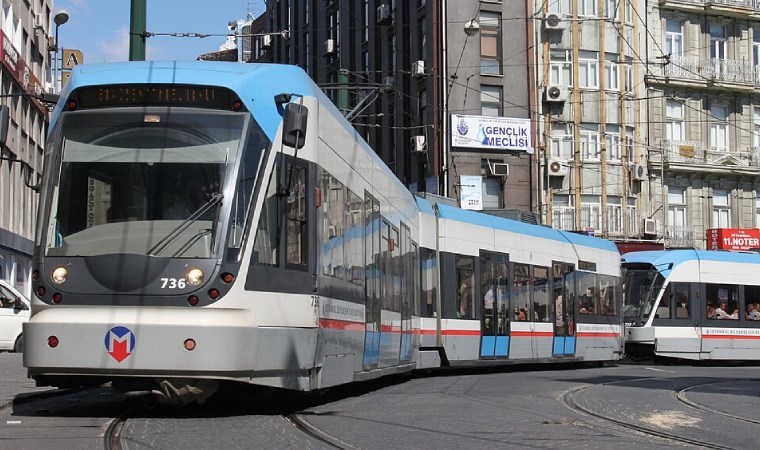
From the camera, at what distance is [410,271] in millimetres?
18188

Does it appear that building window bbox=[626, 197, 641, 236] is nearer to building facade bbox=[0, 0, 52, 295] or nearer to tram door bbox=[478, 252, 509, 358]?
building facade bbox=[0, 0, 52, 295]

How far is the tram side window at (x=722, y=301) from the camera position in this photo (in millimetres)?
31594

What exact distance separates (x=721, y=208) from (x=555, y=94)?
32.1ft

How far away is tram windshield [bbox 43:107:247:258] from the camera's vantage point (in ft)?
34.0

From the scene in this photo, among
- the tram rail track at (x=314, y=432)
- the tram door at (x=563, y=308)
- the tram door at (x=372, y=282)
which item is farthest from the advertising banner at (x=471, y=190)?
the tram rail track at (x=314, y=432)

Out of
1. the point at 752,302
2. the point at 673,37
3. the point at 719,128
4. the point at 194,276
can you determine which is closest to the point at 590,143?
the point at 673,37

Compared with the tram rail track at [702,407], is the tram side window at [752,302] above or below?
above

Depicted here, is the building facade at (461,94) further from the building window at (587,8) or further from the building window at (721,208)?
the building window at (721,208)

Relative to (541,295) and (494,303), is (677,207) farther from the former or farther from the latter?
(494,303)

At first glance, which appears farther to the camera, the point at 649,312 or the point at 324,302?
the point at 649,312

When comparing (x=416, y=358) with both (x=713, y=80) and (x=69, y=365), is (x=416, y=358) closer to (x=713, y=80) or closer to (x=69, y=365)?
(x=69, y=365)

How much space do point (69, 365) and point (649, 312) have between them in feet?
75.4

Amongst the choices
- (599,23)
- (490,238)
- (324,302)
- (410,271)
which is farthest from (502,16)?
(324,302)

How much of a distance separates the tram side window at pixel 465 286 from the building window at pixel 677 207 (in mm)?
28557
